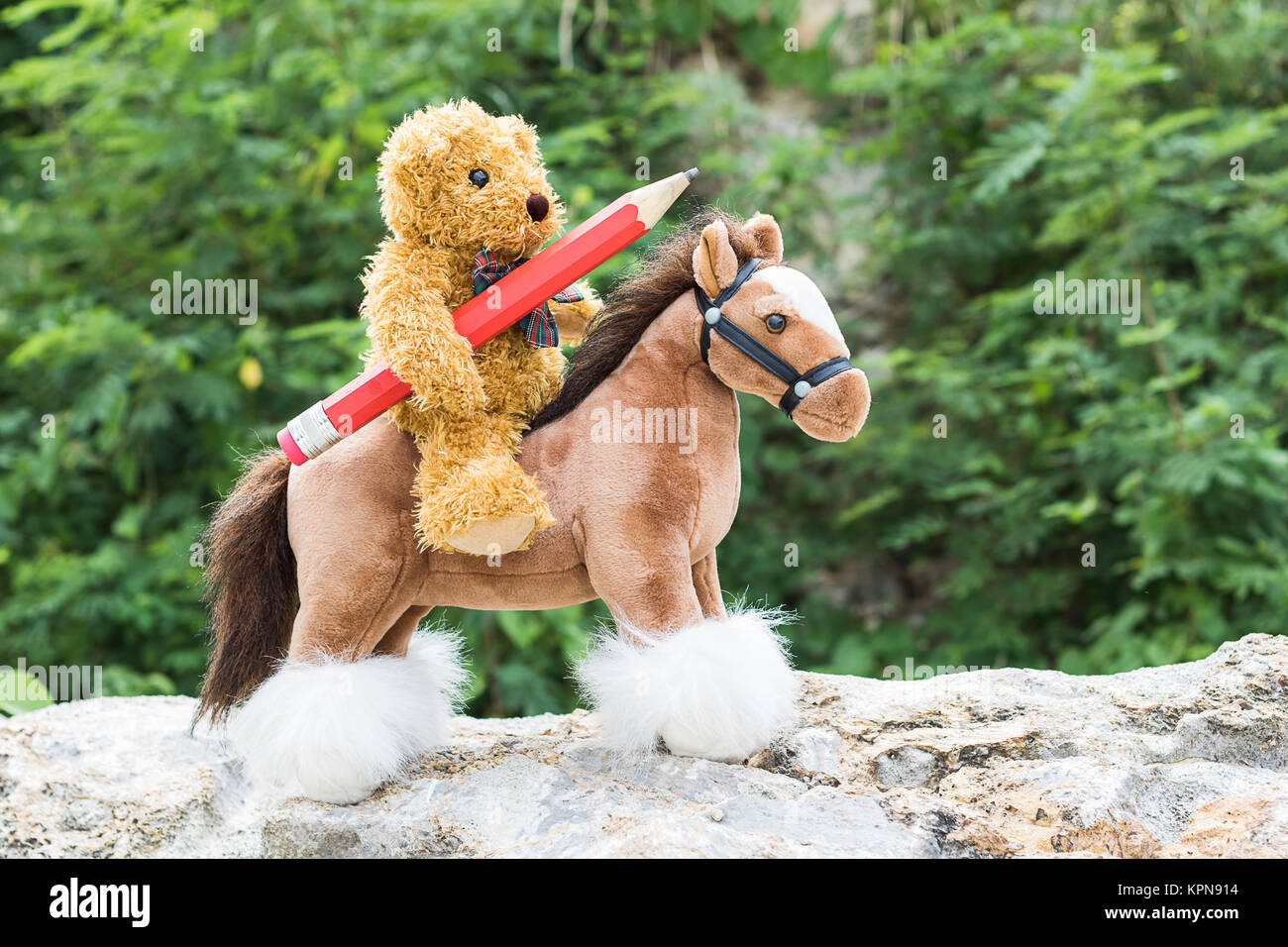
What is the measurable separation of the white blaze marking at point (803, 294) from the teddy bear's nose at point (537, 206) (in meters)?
0.35

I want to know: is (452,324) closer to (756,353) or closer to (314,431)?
(314,431)

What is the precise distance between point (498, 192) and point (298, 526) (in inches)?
24.3

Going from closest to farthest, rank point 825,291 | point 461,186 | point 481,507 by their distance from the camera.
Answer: point 481,507 → point 461,186 → point 825,291

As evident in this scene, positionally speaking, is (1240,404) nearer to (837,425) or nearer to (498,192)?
(837,425)

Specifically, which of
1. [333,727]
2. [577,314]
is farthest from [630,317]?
[333,727]

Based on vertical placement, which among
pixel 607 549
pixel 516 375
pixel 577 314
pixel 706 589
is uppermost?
pixel 577 314

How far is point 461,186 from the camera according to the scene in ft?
5.79

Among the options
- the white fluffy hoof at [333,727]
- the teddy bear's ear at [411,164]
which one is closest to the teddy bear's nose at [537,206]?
the teddy bear's ear at [411,164]

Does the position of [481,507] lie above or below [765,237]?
below

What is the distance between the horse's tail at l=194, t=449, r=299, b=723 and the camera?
1893mm

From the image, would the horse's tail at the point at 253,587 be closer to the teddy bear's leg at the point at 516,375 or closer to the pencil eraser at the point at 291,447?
the pencil eraser at the point at 291,447

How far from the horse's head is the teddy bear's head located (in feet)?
0.97

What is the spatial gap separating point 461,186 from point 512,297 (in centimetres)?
19

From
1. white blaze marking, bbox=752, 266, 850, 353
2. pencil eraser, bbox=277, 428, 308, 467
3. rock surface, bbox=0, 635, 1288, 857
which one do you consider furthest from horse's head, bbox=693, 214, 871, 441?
pencil eraser, bbox=277, 428, 308, 467
